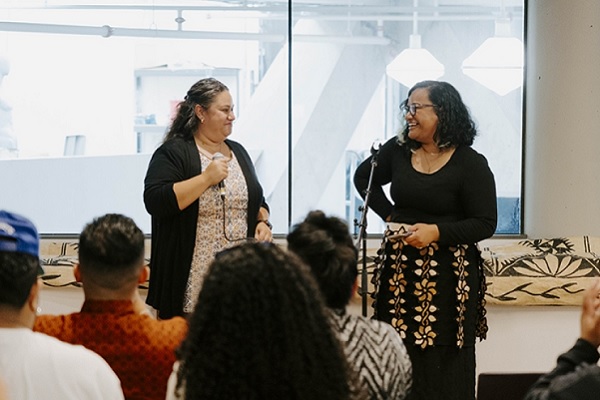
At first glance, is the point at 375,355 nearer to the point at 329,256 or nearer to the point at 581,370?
the point at 329,256

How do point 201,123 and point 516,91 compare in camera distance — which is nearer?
point 201,123

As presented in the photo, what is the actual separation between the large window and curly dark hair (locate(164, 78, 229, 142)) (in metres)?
2.25

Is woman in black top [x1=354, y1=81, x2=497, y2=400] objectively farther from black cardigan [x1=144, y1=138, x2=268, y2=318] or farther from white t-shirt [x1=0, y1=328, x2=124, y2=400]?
white t-shirt [x1=0, y1=328, x2=124, y2=400]

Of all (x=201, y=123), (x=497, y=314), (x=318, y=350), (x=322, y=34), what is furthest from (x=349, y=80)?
(x=318, y=350)

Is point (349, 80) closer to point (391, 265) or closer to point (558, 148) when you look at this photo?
point (558, 148)

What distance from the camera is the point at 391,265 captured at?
3.87 m

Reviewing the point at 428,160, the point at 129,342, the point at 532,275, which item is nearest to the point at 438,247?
the point at 428,160

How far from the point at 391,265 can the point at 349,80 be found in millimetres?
2580

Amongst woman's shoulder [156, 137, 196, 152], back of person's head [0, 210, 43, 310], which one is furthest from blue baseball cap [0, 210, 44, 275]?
woman's shoulder [156, 137, 196, 152]

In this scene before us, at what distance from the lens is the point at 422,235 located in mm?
3738

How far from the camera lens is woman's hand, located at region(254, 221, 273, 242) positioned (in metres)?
3.88

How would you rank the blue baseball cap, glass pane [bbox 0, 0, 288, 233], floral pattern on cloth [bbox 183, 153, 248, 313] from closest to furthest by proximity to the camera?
the blue baseball cap, floral pattern on cloth [bbox 183, 153, 248, 313], glass pane [bbox 0, 0, 288, 233]

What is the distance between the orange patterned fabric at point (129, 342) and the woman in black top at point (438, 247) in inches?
61.4

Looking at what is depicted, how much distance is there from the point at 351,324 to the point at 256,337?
68 centimetres
